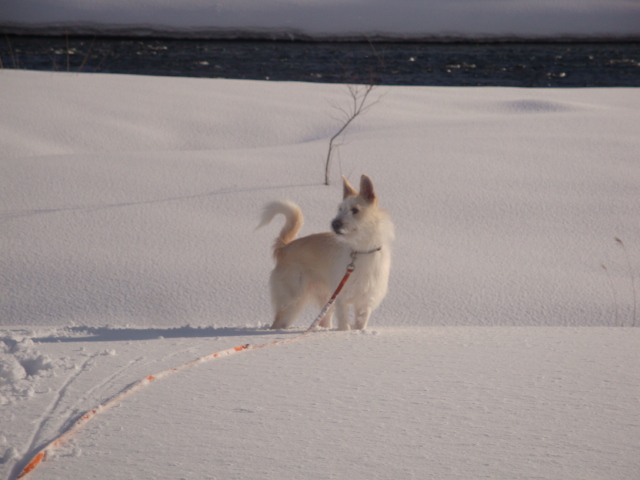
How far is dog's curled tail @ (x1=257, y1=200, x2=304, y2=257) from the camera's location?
3.66 metres

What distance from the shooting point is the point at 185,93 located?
10.3 metres

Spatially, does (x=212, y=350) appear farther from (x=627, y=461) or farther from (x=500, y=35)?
(x=500, y=35)

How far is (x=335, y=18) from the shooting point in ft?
123

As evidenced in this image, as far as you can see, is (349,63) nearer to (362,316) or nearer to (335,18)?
(335,18)

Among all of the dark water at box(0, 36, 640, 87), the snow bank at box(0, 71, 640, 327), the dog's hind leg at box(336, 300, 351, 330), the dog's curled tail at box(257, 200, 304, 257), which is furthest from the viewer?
the dark water at box(0, 36, 640, 87)

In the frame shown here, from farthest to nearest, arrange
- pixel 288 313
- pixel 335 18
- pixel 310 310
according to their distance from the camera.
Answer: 1. pixel 335 18
2. pixel 310 310
3. pixel 288 313

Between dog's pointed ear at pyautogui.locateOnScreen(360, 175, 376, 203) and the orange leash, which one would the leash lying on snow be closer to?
the orange leash

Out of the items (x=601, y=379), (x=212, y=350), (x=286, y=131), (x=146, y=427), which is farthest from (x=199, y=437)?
(x=286, y=131)

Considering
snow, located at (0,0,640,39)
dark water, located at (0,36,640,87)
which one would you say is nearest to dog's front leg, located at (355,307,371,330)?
dark water, located at (0,36,640,87)

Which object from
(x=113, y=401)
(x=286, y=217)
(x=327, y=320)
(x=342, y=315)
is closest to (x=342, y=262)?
(x=342, y=315)

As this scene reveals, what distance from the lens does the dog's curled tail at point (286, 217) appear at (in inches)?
144

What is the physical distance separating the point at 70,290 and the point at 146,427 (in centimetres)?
322

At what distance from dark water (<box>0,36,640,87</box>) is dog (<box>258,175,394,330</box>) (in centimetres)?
1354

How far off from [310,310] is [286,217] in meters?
1.19
